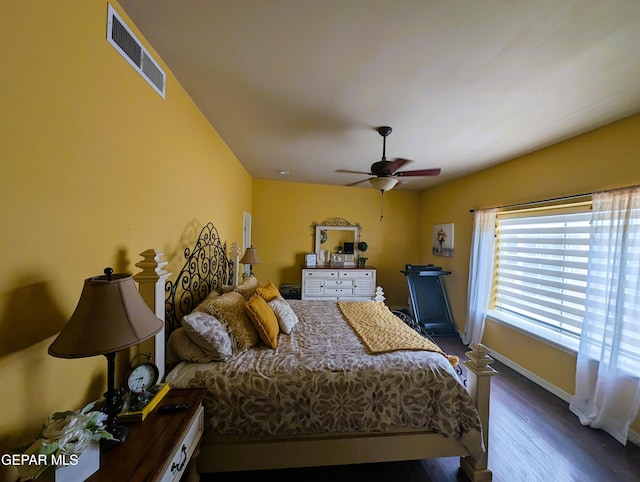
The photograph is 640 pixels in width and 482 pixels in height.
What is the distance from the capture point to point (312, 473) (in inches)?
61.9

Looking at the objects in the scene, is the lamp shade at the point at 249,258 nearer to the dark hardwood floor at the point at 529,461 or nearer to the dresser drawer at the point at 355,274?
the dresser drawer at the point at 355,274

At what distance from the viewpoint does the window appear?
240 cm

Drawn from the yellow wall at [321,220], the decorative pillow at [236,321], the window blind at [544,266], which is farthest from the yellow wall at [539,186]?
the decorative pillow at [236,321]

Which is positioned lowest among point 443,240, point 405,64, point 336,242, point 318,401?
point 318,401

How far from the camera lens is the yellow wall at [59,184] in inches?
29.5

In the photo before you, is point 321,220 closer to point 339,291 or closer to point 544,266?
point 339,291

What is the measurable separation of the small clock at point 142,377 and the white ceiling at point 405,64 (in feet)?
5.64

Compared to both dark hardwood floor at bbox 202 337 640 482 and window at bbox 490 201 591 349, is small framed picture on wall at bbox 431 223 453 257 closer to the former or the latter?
window at bbox 490 201 591 349

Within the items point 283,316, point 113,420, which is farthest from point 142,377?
point 283,316

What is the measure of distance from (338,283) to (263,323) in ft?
9.48

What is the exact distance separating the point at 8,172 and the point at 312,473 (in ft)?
6.87

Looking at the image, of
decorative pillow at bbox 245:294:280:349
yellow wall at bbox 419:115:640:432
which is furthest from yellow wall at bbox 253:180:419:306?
decorative pillow at bbox 245:294:280:349

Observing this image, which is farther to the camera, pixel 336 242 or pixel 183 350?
pixel 336 242

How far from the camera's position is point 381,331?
2127mm
